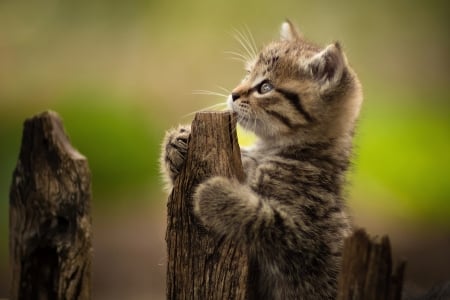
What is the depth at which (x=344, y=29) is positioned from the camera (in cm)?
381

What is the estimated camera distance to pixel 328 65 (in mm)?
2330

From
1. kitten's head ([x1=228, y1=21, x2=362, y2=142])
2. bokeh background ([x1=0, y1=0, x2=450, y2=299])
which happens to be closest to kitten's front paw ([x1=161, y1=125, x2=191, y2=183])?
kitten's head ([x1=228, y1=21, x2=362, y2=142])

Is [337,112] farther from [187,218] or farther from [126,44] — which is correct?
[126,44]

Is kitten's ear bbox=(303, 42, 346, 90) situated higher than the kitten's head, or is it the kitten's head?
kitten's ear bbox=(303, 42, 346, 90)

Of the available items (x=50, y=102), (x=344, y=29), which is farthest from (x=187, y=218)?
(x=344, y=29)

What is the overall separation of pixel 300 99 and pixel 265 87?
0.52 feet

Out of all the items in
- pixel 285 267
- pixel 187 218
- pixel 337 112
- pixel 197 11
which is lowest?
pixel 285 267

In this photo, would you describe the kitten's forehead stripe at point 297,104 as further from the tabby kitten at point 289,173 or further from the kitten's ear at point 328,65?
the kitten's ear at point 328,65

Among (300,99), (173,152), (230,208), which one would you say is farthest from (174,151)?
(300,99)

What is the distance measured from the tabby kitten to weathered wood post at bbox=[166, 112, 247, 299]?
41 millimetres

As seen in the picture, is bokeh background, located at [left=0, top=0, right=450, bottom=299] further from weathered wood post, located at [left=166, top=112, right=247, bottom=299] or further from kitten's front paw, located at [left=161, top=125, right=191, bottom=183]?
weathered wood post, located at [left=166, top=112, right=247, bottom=299]

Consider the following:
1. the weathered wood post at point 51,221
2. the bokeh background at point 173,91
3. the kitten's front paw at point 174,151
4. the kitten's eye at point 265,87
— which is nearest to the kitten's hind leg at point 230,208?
the kitten's front paw at point 174,151

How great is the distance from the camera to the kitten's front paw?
217 centimetres

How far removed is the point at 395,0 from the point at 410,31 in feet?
0.73
